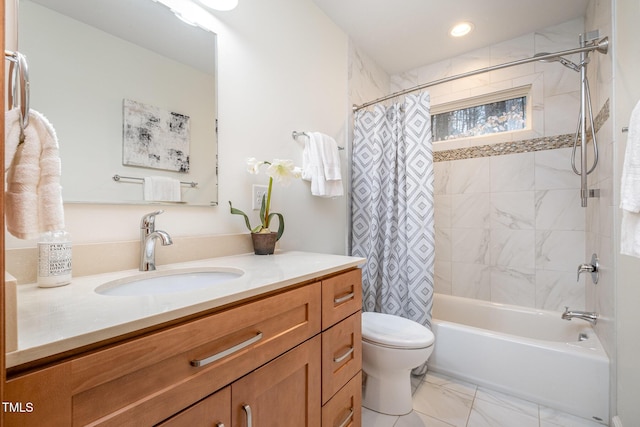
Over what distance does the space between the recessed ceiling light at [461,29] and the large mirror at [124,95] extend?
1766 millimetres

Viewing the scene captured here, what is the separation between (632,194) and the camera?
815 millimetres

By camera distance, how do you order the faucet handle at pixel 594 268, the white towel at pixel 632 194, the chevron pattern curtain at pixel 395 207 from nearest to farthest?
1. the white towel at pixel 632 194
2. the faucet handle at pixel 594 268
3. the chevron pattern curtain at pixel 395 207

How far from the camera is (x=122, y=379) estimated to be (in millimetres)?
483

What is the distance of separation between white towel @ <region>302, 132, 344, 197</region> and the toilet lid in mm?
809

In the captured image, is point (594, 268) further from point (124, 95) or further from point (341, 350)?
point (124, 95)

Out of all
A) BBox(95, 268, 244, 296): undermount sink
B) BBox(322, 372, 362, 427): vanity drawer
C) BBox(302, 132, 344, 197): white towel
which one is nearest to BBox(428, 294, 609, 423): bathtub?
BBox(322, 372, 362, 427): vanity drawer

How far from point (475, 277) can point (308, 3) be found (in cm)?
241

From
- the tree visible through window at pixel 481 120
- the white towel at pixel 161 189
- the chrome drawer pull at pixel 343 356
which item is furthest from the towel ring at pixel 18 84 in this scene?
the tree visible through window at pixel 481 120

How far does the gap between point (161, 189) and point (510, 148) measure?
8.05 ft

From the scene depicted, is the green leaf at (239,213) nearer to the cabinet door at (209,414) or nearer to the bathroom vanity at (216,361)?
the bathroom vanity at (216,361)

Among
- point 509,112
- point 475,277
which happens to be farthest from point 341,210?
point 509,112

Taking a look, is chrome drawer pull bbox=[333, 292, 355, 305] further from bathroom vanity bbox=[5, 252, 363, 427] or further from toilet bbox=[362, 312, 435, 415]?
toilet bbox=[362, 312, 435, 415]

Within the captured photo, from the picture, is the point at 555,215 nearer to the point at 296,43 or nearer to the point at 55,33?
the point at 296,43

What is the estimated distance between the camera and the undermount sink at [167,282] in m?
0.84
